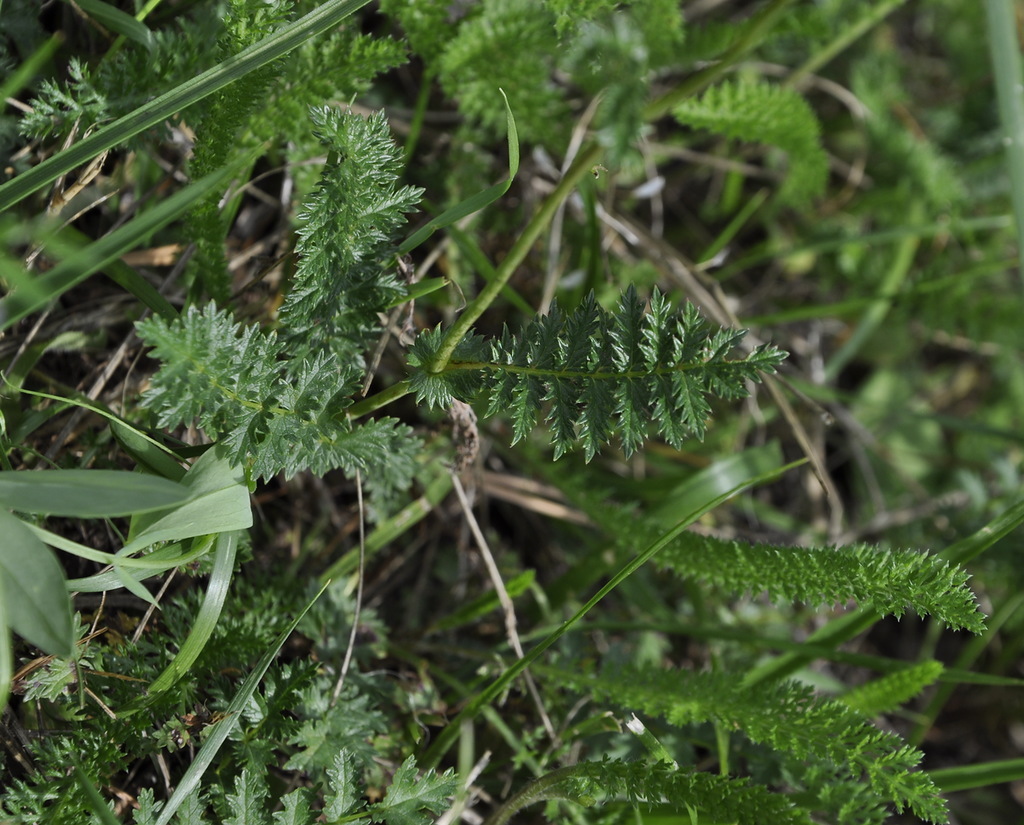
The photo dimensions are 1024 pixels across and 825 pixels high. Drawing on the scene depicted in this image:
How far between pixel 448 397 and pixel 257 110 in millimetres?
623

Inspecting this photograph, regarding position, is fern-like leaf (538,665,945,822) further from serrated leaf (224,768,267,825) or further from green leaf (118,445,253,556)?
green leaf (118,445,253,556)

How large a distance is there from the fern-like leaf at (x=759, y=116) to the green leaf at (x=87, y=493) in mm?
1276

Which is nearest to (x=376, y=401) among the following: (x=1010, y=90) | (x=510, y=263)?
(x=510, y=263)

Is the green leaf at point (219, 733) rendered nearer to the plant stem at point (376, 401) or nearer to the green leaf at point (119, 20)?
the plant stem at point (376, 401)

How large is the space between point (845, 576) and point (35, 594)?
3.56 ft

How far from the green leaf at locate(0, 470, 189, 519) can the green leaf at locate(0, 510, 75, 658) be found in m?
0.05

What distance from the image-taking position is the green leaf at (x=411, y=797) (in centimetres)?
117

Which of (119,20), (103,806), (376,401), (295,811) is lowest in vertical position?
(295,811)

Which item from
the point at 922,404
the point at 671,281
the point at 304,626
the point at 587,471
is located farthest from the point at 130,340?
the point at 922,404

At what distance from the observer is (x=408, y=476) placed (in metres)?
1.49

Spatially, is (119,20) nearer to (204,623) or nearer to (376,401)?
(376,401)

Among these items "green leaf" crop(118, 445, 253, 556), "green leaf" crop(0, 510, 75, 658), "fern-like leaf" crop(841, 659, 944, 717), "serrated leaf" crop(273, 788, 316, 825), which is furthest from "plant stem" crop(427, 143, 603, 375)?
"fern-like leaf" crop(841, 659, 944, 717)

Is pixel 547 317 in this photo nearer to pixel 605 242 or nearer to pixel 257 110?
pixel 257 110

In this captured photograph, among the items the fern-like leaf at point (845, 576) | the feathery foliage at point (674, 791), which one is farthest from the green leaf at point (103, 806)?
the fern-like leaf at point (845, 576)
